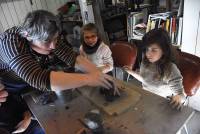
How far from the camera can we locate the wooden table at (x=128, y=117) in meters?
0.78

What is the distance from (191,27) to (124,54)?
0.61 metres

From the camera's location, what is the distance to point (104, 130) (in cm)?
79

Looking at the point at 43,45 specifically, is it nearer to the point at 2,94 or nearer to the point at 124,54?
the point at 2,94

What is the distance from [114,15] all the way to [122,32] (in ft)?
0.96

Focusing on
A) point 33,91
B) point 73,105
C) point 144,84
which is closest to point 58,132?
point 73,105

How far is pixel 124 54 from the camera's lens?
1.60 metres

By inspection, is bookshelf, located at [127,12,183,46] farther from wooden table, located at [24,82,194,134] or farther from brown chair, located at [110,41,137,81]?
wooden table, located at [24,82,194,134]

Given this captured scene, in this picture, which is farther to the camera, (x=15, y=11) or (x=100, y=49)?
(x=15, y=11)

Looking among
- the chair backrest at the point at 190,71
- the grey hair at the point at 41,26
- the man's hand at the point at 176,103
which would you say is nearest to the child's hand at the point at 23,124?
the grey hair at the point at 41,26

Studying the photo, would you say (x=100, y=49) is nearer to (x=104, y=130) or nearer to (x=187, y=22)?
(x=187, y=22)

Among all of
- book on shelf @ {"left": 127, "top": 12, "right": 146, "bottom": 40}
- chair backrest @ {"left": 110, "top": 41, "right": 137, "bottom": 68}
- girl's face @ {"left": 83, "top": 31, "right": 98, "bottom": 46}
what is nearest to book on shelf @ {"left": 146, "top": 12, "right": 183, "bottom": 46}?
book on shelf @ {"left": 127, "top": 12, "right": 146, "bottom": 40}

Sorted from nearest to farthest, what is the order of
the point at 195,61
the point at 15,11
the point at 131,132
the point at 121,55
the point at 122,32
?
the point at 131,132
the point at 195,61
the point at 121,55
the point at 15,11
the point at 122,32

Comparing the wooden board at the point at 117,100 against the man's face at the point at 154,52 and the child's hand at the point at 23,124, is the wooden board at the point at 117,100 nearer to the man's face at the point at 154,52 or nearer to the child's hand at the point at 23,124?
the man's face at the point at 154,52

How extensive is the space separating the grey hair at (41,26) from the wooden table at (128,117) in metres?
0.40
